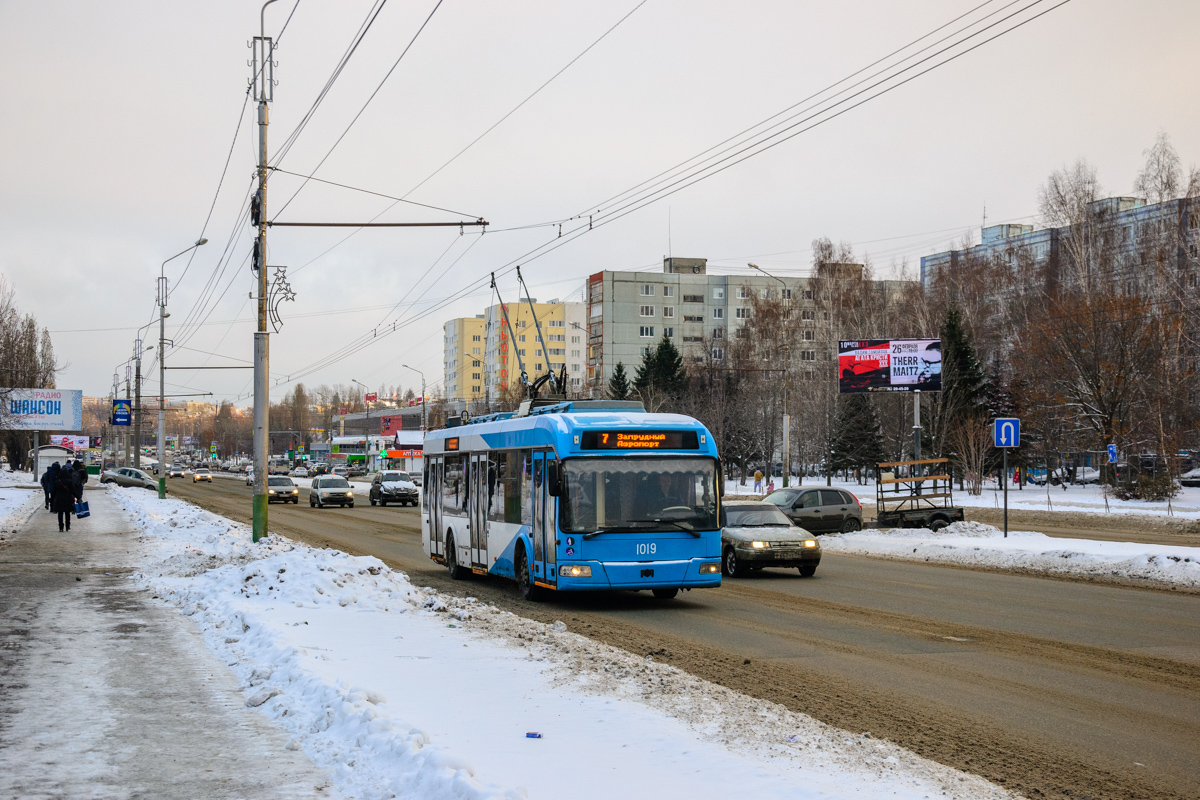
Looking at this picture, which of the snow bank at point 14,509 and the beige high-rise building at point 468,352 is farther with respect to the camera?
the beige high-rise building at point 468,352

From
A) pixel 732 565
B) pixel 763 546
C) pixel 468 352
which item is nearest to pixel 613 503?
pixel 763 546

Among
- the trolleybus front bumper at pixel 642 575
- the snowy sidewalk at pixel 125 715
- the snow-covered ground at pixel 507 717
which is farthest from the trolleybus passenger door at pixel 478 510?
the snowy sidewalk at pixel 125 715

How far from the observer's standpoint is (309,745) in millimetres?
6816

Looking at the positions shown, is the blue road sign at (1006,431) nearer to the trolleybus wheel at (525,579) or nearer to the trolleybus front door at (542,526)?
the trolleybus wheel at (525,579)

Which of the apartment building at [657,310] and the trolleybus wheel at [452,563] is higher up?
the apartment building at [657,310]

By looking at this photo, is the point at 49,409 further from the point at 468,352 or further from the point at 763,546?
the point at 468,352

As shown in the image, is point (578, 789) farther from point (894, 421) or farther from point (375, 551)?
point (894, 421)

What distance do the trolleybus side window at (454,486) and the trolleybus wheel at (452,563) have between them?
53 cm

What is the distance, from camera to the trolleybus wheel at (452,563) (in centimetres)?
1942

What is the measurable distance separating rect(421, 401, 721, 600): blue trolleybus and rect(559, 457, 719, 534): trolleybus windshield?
0.05 feet

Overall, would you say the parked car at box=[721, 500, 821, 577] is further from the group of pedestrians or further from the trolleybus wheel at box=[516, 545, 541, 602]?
the group of pedestrians

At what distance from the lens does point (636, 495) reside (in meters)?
15.0

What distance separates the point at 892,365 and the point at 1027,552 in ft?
96.0

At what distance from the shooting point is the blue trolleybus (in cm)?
1470
